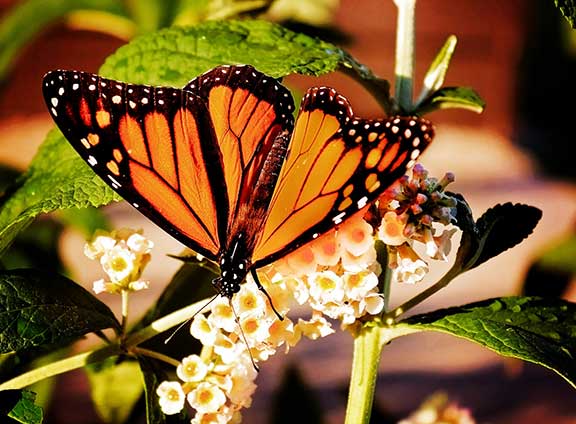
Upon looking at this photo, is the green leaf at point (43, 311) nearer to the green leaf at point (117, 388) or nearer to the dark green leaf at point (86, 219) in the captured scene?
the green leaf at point (117, 388)

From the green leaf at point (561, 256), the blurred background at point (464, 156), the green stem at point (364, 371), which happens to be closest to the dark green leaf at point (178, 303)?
the green stem at point (364, 371)

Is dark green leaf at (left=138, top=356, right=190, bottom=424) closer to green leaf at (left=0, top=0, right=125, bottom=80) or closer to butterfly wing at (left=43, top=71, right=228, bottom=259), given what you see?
butterfly wing at (left=43, top=71, right=228, bottom=259)

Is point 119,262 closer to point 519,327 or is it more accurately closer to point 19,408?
point 19,408

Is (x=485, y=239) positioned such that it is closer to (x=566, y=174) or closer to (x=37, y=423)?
(x=37, y=423)

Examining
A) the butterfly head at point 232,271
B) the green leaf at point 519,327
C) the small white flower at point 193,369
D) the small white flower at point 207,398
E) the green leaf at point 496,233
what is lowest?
the small white flower at point 207,398

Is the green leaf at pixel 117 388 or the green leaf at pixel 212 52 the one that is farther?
the green leaf at pixel 117 388

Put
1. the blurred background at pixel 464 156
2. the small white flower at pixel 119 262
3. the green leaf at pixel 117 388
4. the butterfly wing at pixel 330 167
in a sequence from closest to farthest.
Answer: the butterfly wing at pixel 330 167 < the small white flower at pixel 119 262 < the green leaf at pixel 117 388 < the blurred background at pixel 464 156

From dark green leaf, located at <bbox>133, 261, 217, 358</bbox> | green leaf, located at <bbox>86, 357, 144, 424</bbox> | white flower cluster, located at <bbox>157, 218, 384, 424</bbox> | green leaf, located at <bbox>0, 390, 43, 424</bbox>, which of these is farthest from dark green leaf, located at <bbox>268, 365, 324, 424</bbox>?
green leaf, located at <bbox>0, 390, 43, 424</bbox>
